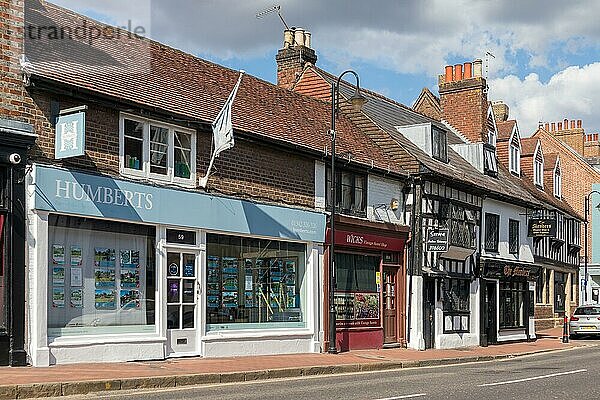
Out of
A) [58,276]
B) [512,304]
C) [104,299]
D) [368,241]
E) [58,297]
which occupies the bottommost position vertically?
[512,304]

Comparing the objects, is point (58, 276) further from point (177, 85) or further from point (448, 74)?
point (448, 74)

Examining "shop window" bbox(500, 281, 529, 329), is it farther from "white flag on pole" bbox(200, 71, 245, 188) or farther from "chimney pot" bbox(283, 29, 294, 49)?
"white flag on pole" bbox(200, 71, 245, 188)

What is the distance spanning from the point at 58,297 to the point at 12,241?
157 cm

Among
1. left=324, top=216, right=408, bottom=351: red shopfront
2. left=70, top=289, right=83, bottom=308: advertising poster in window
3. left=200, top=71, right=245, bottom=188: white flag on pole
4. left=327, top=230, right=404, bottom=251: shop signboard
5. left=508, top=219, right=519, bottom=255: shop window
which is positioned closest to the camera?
left=70, top=289, right=83, bottom=308: advertising poster in window

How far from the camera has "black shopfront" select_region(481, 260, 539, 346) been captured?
30562mm

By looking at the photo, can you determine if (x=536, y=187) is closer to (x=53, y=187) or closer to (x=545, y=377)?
(x=545, y=377)

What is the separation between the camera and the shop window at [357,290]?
23344mm

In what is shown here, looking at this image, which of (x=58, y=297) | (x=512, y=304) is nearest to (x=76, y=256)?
(x=58, y=297)

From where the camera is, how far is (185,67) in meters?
21.6

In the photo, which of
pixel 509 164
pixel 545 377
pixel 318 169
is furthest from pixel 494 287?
pixel 545 377

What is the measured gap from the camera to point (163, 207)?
17672 millimetres

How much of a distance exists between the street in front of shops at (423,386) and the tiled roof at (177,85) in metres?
6.22

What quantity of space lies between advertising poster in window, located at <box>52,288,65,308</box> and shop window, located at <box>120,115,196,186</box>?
8.84ft

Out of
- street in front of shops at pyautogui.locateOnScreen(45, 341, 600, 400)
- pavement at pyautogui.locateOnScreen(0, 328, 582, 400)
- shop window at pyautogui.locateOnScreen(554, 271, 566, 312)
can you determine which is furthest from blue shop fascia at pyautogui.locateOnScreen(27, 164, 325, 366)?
shop window at pyautogui.locateOnScreen(554, 271, 566, 312)
